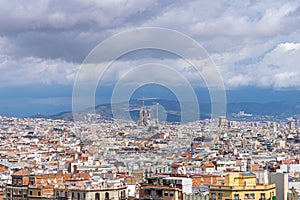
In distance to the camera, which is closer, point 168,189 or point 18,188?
point 168,189

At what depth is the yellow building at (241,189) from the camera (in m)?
18.8

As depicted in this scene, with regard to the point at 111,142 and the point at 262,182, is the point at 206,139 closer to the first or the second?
the point at 111,142

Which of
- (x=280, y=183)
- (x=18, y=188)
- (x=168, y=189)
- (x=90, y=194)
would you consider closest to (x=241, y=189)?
(x=280, y=183)

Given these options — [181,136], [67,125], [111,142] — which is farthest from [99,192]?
[67,125]

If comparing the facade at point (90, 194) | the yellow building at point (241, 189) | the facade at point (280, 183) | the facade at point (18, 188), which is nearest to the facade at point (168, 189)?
the facade at point (90, 194)

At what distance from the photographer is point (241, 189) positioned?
19031 mm

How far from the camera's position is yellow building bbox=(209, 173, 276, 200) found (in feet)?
61.6

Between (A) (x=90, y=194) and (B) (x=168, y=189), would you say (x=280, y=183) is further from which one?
(A) (x=90, y=194)

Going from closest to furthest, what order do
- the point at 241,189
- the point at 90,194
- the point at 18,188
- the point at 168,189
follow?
the point at 241,189 < the point at 168,189 < the point at 90,194 < the point at 18,188

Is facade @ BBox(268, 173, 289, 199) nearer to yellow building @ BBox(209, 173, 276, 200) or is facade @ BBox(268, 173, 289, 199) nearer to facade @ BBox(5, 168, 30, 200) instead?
yellow building @ BBox(209, 173, 276, 200)

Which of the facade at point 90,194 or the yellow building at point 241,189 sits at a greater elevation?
the yellow building at point 241,189

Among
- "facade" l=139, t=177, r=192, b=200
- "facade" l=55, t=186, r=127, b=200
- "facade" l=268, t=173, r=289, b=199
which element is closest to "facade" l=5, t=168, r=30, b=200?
"facade" l=55, t=186, r=127, b=200

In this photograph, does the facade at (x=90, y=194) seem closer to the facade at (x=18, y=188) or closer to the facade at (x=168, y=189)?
the facade at (x=168, y=189)

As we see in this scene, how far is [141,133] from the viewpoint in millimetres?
88250
